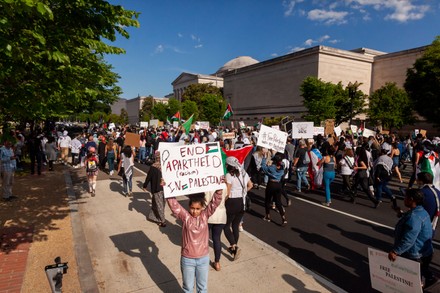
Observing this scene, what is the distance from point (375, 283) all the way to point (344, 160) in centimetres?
630

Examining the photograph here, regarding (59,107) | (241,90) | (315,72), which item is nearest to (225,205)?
(59,107)

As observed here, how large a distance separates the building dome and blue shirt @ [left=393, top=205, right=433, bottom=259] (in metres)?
107

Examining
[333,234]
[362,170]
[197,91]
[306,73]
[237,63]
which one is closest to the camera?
[333,234]

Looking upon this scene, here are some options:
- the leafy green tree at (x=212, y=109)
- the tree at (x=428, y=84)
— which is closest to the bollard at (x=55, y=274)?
the tree at (x=428, y=84)

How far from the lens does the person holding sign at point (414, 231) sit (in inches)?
148

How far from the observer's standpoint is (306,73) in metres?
56.9

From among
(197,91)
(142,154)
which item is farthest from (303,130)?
(197,91)

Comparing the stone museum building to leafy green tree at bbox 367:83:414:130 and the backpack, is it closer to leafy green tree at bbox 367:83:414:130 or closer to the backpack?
leafy green tree at bbox 367:83:414:130

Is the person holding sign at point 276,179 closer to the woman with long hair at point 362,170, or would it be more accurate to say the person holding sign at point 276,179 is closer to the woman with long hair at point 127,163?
the woman with long hair at point 362,170

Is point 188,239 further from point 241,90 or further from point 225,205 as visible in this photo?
point 241,90

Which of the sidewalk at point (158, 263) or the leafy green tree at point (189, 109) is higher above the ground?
the leafy green tree at point (189, 109)

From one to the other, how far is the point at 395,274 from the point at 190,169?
282cm

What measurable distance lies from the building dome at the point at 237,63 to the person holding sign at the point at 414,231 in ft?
350

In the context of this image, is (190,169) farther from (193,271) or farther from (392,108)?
(392,108)
